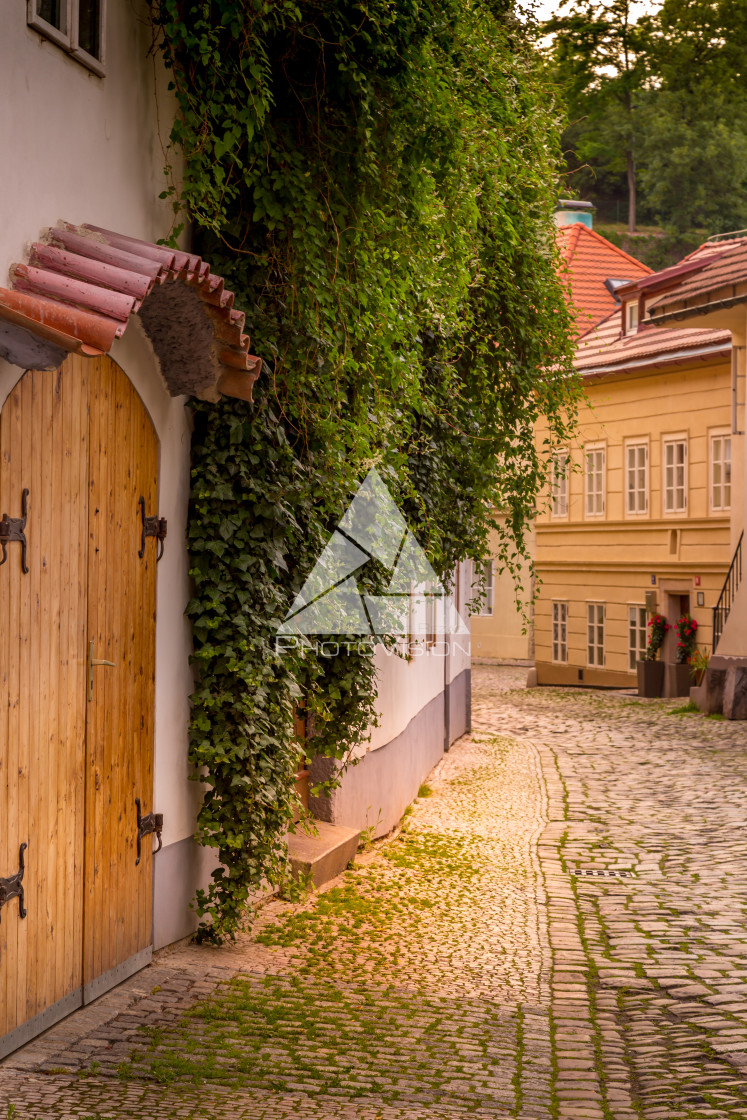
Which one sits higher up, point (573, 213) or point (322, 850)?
point (573, 213)

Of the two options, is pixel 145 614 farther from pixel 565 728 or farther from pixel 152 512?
pixel 565 728

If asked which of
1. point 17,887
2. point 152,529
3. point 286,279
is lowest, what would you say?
point 17,887

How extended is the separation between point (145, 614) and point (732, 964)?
3467 mm

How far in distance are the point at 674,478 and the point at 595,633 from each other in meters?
4.52

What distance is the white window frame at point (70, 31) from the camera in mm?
4910

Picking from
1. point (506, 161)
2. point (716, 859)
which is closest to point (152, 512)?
point (506, 161)

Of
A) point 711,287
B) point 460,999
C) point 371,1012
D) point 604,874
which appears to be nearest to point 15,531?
point 371,1012

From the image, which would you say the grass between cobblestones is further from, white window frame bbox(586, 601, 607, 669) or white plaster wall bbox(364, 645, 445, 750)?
white window frame bbox(586, 601, 607, 669)

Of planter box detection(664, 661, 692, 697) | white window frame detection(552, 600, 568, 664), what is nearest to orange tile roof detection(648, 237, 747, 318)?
planter box detection(664, 661, 692, 697)

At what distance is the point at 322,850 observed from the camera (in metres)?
8.16

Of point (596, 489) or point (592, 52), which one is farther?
point (596, 489)

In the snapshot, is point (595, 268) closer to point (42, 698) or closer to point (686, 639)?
point (686, 639)

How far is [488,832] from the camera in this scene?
35.4ft

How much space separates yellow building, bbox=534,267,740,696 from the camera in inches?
1006
